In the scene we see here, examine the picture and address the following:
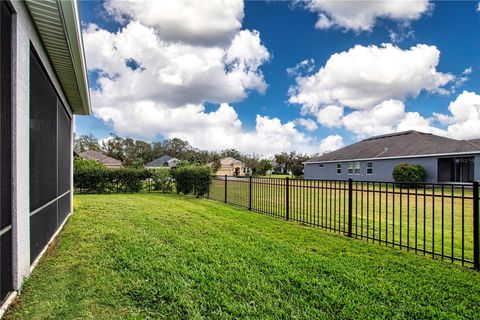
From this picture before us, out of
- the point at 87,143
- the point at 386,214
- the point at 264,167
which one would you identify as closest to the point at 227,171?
the point at 264,167

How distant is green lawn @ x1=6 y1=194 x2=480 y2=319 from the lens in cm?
268

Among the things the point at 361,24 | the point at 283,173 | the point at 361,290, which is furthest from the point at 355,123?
the point at 361,290

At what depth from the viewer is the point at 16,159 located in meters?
2.94

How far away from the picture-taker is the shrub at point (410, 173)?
1972cm

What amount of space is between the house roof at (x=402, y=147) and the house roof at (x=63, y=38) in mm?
21093

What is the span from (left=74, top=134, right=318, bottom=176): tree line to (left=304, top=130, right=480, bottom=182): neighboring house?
17.2m

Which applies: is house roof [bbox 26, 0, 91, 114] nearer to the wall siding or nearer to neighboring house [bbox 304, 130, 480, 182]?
neighboring house [bbox 304, 130, 480, 182]

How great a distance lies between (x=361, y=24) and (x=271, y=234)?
1113 cm

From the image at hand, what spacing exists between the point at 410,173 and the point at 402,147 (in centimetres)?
440

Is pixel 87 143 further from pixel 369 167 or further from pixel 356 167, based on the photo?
pixel 369 167

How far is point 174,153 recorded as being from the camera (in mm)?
69062

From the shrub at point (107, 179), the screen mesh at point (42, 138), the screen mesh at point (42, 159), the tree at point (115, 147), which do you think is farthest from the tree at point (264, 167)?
the screen mesh at point (42, 138)

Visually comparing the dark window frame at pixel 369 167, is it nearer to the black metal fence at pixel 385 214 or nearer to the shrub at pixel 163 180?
the black metal fence at pixel 385 214

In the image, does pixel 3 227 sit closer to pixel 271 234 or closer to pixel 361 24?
pixel 271 234
